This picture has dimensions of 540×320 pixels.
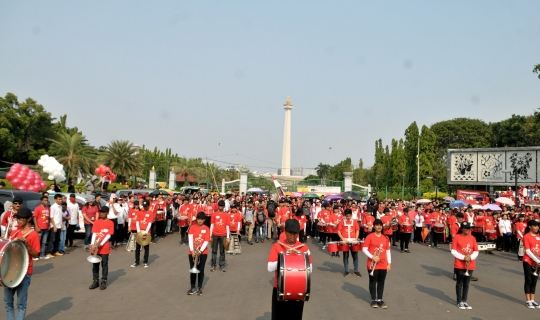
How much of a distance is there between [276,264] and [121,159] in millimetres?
42372

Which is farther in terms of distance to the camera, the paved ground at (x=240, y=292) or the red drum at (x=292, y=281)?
the paved ground at (x=240, y=292)

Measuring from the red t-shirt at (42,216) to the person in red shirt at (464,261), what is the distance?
36.9ft

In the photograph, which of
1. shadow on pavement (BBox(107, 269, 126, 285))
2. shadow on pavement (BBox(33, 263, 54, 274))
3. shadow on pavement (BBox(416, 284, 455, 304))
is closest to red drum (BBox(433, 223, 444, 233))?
shadow on pavement (BBox(416, 284, 455, 304))

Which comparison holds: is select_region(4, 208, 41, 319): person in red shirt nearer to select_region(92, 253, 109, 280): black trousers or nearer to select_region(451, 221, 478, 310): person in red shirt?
select_region(92, 253, 109, 280): black trousers

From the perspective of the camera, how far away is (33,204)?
16.2 meters

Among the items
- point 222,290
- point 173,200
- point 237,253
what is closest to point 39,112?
point 173,200

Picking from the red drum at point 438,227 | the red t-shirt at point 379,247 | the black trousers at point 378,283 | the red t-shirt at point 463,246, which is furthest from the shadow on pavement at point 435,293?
the red drum at point 438,227

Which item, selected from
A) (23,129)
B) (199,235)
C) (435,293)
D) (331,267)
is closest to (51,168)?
(331,267)

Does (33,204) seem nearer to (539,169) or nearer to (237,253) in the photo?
(237,253)

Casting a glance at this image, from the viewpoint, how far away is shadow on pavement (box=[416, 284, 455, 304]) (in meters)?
10.0

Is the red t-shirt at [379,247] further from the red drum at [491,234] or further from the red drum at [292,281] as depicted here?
the red drum at [491,234]

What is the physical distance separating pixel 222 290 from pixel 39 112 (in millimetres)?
50981

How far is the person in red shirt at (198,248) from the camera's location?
9.76 metres

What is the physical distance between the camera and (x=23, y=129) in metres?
51.5
